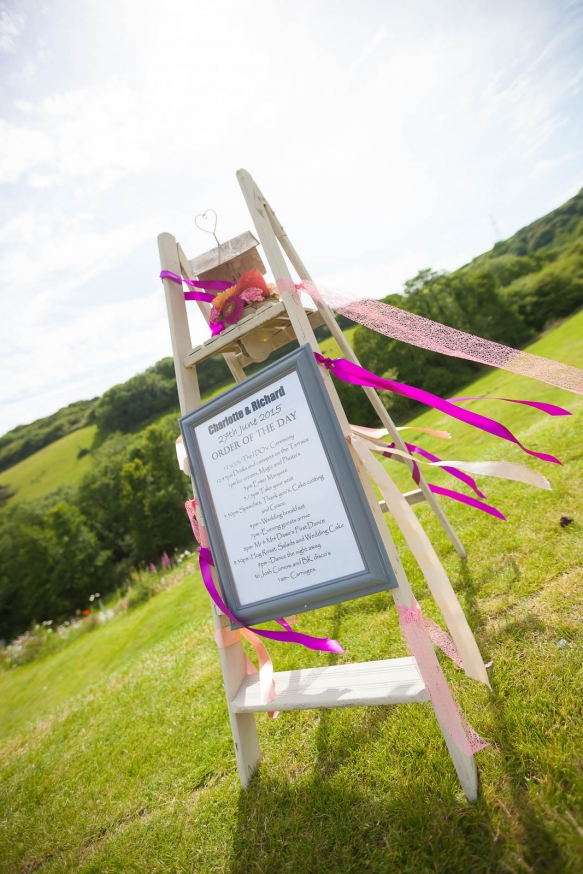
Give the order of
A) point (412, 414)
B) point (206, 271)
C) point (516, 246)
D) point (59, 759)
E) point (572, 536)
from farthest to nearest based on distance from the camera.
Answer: point (516, 246) → point (412, 414) → point (59, 759) → point (572, 536) → point (206, 271)

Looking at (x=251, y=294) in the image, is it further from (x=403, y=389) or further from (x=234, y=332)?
(x=403, y=389)

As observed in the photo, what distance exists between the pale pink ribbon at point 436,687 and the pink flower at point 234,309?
1.64 m

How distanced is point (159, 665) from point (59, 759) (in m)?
1.07

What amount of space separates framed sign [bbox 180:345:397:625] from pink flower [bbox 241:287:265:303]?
20.4 inches

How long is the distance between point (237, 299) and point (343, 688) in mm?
1938

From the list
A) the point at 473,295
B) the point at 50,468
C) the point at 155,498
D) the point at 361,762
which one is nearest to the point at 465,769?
the point at 361,762

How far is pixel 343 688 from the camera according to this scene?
1.93 meters

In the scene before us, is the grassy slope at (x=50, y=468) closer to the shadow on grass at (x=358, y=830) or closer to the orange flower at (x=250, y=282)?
the orange flower at (x=250, y=282)

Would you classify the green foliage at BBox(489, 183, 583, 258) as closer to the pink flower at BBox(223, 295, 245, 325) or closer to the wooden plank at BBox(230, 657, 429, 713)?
the pink flower at BBox(223, 295, 245, 325)

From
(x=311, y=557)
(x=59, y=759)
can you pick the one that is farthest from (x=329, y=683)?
(x=59, y=759)

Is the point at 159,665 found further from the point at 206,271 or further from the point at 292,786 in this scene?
the point at 206,271

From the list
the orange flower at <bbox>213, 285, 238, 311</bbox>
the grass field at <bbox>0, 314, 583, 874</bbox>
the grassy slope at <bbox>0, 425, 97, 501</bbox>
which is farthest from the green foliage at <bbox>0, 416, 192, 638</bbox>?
the orange flower at <bbox>213, 285, 238, 311</bbox>

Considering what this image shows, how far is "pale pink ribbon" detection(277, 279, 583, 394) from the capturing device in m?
2.10

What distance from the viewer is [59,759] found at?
3.79 m
